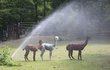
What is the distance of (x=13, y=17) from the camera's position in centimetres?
4331

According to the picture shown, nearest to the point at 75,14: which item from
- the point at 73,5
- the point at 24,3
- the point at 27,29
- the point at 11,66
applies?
the point at 73,5

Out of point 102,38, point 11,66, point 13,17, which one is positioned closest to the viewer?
point 11,66

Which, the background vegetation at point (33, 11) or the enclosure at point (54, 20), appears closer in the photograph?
the enclosure at point (54, 20)

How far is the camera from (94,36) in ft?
123

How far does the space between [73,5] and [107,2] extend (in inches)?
176

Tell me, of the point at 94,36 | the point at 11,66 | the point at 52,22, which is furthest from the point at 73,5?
the point at 11,66

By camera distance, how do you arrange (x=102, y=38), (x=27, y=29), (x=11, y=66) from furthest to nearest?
(x=27, y=29) → (x=102, y=38) → (x=11, y=66)

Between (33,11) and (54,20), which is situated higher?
(33,11)

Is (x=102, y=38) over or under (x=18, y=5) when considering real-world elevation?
under

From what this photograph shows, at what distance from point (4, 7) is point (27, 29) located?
248 inches

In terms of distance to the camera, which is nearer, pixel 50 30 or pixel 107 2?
pixel 50 30

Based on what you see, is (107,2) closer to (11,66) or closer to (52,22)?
(52,22)

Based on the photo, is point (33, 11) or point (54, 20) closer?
point (54, 20)

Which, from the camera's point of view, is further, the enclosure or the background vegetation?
the background vegetation
